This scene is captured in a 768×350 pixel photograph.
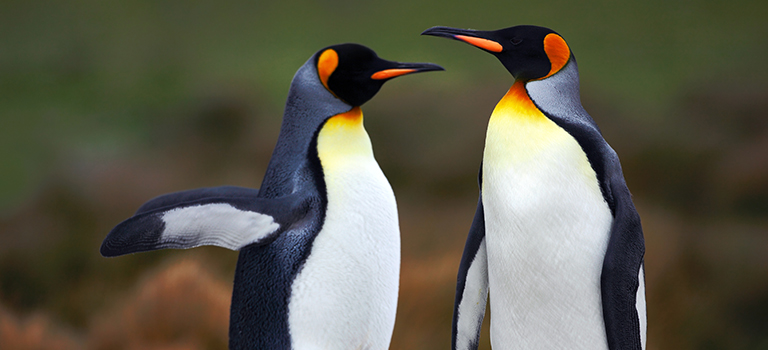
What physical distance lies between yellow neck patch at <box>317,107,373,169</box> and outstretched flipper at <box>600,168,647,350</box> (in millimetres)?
477

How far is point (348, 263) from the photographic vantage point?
0.95 metres

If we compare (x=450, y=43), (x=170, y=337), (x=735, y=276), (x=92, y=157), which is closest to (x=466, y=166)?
(x=450, y=43)

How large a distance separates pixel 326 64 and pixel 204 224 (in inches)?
15.2

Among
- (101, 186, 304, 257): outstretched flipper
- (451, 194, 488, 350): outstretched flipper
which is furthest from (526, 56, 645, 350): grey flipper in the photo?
(101, 186, 304, 257): outstretched flipper

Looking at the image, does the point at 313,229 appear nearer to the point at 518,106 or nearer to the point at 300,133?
the point at 300,133

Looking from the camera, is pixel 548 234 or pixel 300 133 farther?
pixel 300 133

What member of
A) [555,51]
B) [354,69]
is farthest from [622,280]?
[354,69]

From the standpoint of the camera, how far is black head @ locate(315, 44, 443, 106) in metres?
1.05

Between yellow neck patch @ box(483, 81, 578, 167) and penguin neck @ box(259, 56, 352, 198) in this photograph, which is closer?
yellow neck patch @ box(483, 81, 578, 167)

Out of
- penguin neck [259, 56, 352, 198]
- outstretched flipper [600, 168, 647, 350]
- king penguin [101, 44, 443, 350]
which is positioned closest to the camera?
outstretched flipper [600, 168, 647, 350]

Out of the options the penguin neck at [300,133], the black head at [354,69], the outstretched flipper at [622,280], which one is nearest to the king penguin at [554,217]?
the outstretched flipper at [622,280]

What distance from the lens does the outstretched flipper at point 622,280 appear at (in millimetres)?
781

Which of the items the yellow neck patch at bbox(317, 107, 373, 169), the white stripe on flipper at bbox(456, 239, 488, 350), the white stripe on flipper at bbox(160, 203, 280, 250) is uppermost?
the yellow neck patch at bbox(317, 107, 373, 169)

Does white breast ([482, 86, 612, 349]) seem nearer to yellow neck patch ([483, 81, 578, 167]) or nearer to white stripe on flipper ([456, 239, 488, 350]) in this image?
yellow neck patch ([483, 81, 578, 167])
